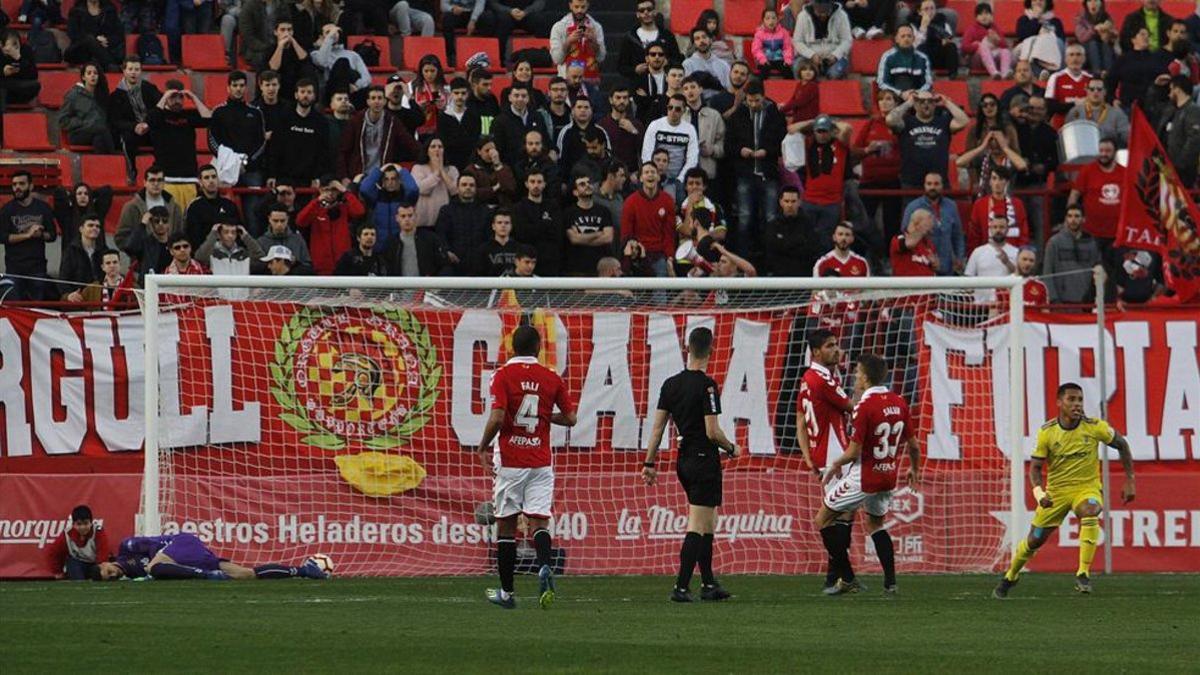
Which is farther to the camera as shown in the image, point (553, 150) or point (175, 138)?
point (553, 150)

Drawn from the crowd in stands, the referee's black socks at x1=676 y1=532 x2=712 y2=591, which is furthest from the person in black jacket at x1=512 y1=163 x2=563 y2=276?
the referee's black socks at x1=676 y1=532 x2=712 y2=591

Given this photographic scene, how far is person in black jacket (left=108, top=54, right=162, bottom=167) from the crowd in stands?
0.02 m

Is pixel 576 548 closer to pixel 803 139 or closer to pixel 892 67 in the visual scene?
pixel 803 139

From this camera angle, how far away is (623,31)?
26906 mm

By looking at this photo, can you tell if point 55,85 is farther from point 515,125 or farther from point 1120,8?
point 1120,8

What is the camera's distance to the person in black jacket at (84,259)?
67.7 feet

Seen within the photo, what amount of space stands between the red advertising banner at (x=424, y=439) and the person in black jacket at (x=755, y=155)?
230 cm

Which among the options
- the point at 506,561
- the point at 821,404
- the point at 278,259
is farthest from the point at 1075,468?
the point at 278,259

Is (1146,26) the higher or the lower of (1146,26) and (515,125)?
the higher

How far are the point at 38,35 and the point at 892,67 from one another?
9914 millimetres

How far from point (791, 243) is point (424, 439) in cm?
447

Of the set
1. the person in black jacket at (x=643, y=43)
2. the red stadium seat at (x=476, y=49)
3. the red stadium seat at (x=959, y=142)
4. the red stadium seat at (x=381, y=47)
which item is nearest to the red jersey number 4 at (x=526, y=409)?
the person in black jacket at (x=643, y=43)

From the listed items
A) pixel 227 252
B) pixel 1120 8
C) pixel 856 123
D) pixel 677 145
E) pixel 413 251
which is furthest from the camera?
pixel 1120 8

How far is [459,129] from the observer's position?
888 inches
